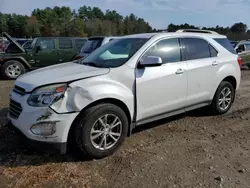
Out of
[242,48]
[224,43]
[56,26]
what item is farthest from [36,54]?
[56,26]

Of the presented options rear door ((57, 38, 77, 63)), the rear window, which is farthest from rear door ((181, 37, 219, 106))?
rear door ((57, 38, 77, 63))

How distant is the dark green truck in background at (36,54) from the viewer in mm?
10891

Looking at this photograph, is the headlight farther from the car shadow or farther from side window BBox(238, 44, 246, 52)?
side window BBox(238, 44, 246, 52)

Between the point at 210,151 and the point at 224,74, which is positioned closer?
the point at 210,151

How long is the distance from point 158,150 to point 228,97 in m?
2.52

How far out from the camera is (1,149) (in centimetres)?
403

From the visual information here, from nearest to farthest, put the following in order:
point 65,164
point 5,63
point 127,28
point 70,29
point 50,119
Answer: point 50,119
point 65,164
point 5,63
point 70,29
point 127,28

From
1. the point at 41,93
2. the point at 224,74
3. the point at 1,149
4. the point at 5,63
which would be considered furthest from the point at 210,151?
the point at 5,63

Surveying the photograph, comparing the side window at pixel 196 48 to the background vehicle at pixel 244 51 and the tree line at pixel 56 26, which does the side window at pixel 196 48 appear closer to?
the background vehicle at pixel 244 51

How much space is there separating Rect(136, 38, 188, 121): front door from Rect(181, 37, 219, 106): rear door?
0.17 metres

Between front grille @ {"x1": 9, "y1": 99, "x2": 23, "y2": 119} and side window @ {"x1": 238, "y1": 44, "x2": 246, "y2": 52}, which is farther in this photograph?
side window @ {"x1": 238, "y1": 44, "x2": 246, "y2": 52}

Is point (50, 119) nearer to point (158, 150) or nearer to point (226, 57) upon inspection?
point (158, 150)

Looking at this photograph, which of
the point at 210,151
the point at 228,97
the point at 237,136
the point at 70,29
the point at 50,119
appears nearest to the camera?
the point at 50,119

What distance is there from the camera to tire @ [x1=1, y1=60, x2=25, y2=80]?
10789mm
